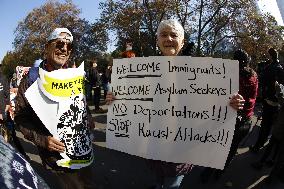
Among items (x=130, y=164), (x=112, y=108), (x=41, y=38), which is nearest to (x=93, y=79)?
(x=130, y=164)

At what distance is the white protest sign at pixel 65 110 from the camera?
9.46 ft

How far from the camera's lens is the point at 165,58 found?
2.96 metres

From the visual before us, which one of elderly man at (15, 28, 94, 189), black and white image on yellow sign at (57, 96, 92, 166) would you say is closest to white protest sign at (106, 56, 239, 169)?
black and white image on yellow sign at (57, 96, 92, 166)

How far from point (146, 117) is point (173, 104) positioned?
8.6 inches

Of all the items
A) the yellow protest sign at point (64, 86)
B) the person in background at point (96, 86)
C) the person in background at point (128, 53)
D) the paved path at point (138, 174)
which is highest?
the person in background at point (128, 53)

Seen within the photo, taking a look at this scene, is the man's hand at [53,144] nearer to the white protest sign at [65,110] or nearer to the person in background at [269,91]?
the white protest sign at [65,110]

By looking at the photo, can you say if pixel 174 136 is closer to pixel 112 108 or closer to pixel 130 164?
pixel 112 108

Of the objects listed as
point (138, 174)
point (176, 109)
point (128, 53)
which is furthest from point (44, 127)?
point (128, 53)

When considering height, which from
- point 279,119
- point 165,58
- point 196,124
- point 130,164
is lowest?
point 130,164

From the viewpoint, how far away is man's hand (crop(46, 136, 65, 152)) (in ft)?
9.29

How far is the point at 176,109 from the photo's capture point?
9.69 feet

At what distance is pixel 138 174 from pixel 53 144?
3.49 metres

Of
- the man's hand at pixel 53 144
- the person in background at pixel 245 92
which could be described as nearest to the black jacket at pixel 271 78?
the person in background at pixel 245 92

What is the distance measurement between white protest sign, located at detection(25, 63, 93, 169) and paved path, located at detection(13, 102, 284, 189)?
8.22 feet
